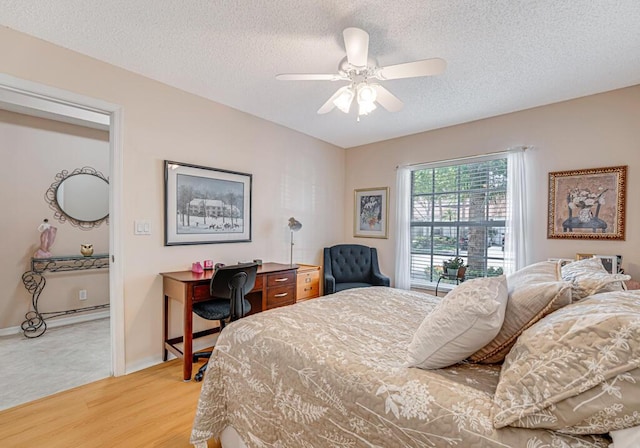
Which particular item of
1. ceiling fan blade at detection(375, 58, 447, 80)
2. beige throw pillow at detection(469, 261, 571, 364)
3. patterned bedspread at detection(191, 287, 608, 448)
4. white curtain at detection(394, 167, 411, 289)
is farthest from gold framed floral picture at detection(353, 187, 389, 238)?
beige throw pillow at detection(469, 261, 571, 364)

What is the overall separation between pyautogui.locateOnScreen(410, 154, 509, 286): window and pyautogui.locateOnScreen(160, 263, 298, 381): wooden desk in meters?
1.96

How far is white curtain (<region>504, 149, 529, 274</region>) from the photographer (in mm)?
3209

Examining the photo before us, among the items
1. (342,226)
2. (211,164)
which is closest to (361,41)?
(211,164)

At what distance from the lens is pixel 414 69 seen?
6.22 feet

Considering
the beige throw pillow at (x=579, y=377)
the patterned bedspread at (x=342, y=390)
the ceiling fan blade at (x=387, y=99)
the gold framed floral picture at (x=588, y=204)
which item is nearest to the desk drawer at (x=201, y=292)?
the patterned bedspread at (x=342, y=390)

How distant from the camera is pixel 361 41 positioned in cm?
175

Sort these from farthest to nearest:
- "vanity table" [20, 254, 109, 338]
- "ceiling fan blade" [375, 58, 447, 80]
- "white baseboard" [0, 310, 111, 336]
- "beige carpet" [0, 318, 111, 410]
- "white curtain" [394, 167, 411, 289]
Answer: "white curtain" [394, 167, 411, 289], "vanity table" [20, 254, 109, 338], "white baseboard" [0, 310, 111, 336], "beige carpet" [0, 318, 111, 410], "ceiling fan blade" [375, 58, 447, 80]

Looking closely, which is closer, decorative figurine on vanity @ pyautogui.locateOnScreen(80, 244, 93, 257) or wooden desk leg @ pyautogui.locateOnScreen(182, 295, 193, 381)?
wooden desk leg @ pyautogui.locateOnScreen(182, 295, 193, 381)

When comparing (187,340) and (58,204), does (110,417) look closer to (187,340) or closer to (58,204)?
(187,340)

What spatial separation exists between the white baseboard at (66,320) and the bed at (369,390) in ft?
11.0

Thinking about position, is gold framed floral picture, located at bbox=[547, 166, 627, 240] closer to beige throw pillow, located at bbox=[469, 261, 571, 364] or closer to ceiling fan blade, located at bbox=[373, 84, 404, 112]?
ceiling fan blade, located at bbox=[373, 84, 404, 112]

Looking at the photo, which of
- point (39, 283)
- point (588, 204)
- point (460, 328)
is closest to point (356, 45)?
point (460, 328)

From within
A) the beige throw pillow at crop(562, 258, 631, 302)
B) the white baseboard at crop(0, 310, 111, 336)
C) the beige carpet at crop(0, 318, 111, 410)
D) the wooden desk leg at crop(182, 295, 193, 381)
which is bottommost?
the beige carpet at crop(0, 318, 111, 410)

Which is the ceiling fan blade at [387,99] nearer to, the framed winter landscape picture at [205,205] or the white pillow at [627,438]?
the framed winter landscape picture at [205,205]
